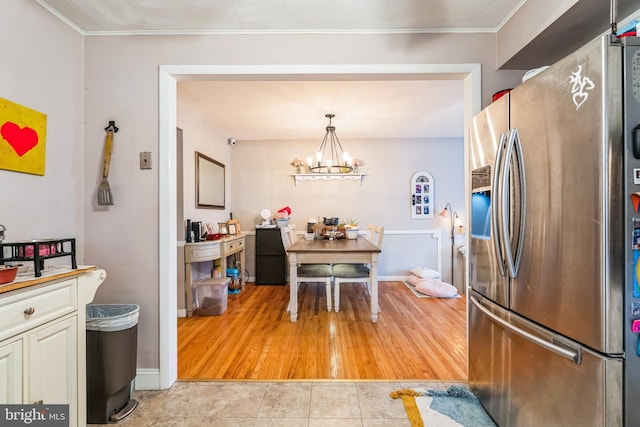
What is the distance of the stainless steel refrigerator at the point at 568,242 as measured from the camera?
0.97m

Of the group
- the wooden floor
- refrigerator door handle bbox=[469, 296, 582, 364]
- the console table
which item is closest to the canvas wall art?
the wooden floor

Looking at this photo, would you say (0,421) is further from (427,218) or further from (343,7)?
(427,218)

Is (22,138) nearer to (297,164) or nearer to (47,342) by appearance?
(47,342)

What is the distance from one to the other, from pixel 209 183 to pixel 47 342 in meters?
3.08

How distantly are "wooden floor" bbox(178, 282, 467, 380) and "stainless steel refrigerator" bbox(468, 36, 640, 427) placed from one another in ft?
2.81

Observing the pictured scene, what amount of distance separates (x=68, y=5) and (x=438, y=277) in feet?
16.4

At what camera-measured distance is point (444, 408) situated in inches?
68.3

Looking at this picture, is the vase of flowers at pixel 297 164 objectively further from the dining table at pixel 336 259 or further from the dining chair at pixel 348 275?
the dining table at pixel 336 259

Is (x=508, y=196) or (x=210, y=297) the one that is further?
(x=210, y=297)

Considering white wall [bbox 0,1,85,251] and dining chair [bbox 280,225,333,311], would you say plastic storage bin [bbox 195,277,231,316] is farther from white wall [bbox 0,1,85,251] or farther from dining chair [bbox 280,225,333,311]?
white wall [bbox 0,1,85,251]

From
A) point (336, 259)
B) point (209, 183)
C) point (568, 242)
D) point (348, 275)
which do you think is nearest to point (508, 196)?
point (568, 242)

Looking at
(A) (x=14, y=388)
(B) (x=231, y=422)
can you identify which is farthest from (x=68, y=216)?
(B) (x=231, y=422)

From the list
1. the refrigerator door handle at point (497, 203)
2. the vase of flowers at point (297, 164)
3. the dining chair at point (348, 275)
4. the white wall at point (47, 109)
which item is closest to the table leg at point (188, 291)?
the white wall at point (47, 109)

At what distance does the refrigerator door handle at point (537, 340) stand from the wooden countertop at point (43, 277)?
2.05 metres
